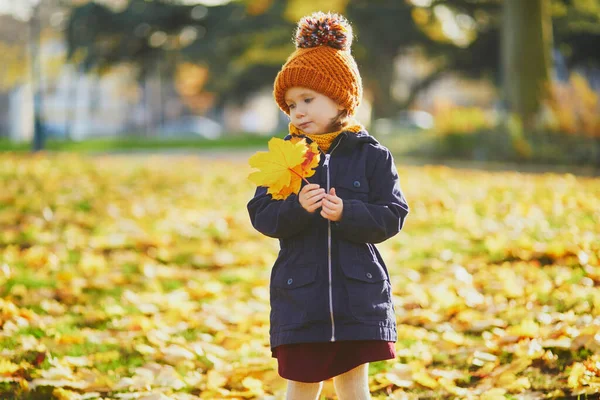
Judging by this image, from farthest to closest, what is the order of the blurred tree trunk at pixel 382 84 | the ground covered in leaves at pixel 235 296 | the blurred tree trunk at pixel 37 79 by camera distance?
the blurred tree trunk at pixel 382 84 → the blurred tree trunk at pixel 37 79 → the ground covered in leaves at pixel 235 296

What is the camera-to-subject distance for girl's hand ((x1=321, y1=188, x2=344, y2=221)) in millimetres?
2355

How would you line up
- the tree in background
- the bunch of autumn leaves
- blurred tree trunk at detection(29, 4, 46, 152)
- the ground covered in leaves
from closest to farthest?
1. the bunch of autumn leaves
2. the ground covered in leaves
3. blurred tree trunk at detection(29, 4, 46, 152)
4. the tree in background

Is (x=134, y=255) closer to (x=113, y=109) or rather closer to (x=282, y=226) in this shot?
(x=282, y=226)

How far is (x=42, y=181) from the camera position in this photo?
909 centimetres

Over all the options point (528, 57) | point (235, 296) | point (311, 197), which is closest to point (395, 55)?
point (528, 57)

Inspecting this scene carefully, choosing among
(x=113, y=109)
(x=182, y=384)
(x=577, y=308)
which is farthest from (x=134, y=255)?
(x=113, y=109)

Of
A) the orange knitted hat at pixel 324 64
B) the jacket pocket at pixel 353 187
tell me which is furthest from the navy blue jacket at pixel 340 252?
the orange knitted hat at pixel 324 64

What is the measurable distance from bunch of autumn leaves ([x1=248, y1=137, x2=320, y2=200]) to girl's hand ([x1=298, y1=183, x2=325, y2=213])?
27 mm

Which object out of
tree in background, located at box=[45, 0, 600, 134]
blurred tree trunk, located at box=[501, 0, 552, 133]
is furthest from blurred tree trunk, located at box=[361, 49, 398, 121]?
blurred tree trunk, located at box=[501, 0, 552, 133]

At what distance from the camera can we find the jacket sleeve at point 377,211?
238 cm

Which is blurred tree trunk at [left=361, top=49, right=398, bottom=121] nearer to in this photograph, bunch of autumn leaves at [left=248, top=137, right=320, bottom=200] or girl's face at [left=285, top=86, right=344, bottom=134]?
girl's face at [left=285, top=86, right=344, bottom=134]

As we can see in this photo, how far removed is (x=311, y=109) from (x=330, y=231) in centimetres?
42

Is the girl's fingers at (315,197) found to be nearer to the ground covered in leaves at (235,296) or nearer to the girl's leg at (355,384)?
the girl's leg at (355,384)

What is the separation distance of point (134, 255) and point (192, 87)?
5214 centimetres
